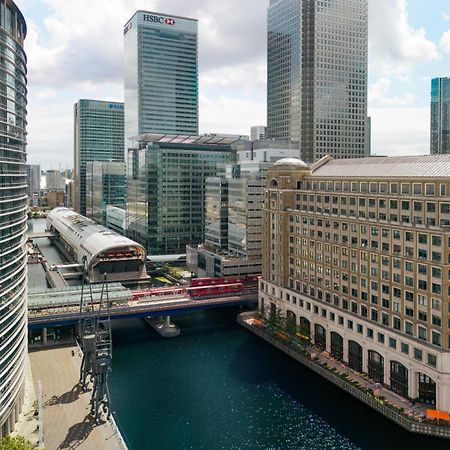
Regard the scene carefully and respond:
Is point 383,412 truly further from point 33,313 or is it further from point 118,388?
point 33,313

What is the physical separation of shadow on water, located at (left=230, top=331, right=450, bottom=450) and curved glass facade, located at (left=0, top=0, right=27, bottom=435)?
42663 millimetres

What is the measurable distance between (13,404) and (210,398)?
3362 cm

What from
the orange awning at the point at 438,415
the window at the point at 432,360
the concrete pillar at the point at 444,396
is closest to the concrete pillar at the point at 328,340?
the window at the point at 432,360

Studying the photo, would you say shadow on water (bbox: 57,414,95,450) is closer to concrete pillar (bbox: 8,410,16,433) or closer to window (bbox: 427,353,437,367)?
concrete pillar (bbox: 8,410,16,433)

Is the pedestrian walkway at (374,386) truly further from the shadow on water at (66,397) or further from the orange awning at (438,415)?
the shadow on water at (66,397)

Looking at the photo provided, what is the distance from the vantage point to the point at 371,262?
3792 inches

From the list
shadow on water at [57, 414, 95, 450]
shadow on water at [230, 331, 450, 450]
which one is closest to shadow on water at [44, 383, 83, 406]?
shadow on water at [57, 414, 95, 450]

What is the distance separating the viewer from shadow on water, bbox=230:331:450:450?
75438 mm

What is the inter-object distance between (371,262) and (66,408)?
2248 inches

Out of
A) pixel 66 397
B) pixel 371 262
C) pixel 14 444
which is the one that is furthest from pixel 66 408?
pixel 371 262

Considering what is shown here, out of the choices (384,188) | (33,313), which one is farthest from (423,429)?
(33,313)

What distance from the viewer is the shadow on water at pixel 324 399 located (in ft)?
247

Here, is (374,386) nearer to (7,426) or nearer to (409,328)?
(409,328)

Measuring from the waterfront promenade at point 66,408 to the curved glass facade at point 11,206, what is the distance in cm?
579
